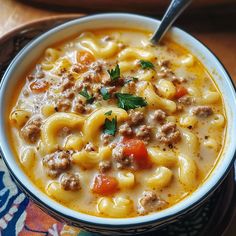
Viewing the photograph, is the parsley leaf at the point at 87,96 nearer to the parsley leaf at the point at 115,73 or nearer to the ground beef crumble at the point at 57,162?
the parsley leaf at the point at 115,73

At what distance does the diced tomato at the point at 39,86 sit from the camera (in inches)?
104

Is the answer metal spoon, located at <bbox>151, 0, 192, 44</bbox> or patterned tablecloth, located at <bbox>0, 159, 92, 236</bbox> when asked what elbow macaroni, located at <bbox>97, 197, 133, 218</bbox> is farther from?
metal spoon, located at <bbox>151, 0, 192, 44</bbox>

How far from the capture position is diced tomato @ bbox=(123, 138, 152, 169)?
2309 millimetres

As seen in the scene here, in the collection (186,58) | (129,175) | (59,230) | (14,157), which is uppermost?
(186,58)

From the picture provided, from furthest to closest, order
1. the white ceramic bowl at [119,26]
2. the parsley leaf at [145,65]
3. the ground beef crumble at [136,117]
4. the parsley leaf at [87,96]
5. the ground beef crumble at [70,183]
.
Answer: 1. the parsley leaf at [145,65]
2. the parsley leaf at [87,96]
3. the ground beef crumble at [136,117]
4. the ground beef crumble at [70,183]
5. the white ceramic bowl at [119,26]

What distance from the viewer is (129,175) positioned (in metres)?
2.25

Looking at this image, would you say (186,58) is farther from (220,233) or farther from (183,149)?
(220,233)

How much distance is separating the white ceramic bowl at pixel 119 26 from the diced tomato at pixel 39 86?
0.10 m

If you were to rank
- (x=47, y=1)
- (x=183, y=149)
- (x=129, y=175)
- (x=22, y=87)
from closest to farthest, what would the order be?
(x=129, y=175) → (x=183, y=149) → (x=22, y=87) → (x=47, y=1)

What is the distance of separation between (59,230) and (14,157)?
452mm

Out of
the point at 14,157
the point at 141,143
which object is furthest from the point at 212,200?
the point at 14,157

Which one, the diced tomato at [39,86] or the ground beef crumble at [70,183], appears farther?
the diced tomato at [39,86]

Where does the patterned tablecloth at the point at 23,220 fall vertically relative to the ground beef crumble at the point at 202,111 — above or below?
below

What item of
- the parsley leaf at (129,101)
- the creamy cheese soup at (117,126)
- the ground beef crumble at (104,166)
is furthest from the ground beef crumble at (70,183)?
the parsley leaf at (129,101)
